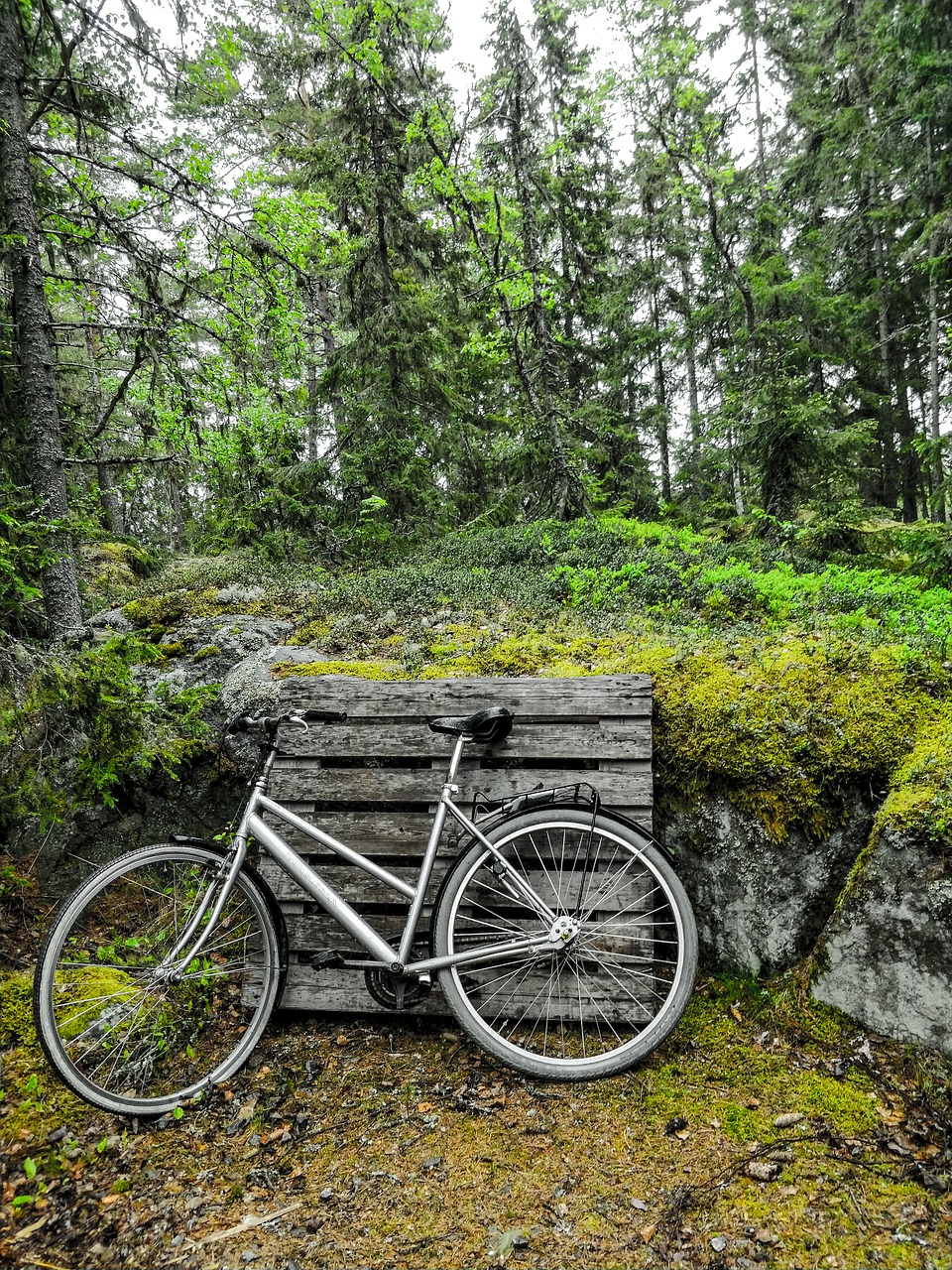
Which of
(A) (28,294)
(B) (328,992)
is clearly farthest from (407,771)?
(A) (28,294)

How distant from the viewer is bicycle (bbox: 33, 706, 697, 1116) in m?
2.79

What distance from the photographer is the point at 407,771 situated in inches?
138

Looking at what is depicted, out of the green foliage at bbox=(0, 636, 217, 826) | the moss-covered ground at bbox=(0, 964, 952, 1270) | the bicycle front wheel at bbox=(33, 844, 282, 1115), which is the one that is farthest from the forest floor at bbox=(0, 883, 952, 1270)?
the green foliage at bbox=(0, 636, 217, 826)

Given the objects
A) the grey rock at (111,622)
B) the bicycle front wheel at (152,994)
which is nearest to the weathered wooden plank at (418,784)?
the bicycle front wheel at (152,994)

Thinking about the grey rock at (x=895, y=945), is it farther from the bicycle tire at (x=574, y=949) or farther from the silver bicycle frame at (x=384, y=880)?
the silver bicycle frame at (x=384, y=880)

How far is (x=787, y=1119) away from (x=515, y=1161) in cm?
108

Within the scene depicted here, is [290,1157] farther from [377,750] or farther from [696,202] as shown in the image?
[696,202]

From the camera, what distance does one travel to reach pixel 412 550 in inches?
378

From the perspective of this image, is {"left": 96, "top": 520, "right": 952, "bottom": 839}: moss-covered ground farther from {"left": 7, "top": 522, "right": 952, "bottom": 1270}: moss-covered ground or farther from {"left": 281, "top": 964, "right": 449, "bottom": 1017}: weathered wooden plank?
{"left": 281, "top": 964, "right": 449, "bottom": 1017}: weathered wooden plank

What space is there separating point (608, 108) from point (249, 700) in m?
17.0

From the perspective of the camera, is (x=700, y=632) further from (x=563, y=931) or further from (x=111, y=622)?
(x=111, y=622)

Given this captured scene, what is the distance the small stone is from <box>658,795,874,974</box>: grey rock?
715mm

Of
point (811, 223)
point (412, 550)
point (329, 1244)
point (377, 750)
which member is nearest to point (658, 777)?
point (377, 750)

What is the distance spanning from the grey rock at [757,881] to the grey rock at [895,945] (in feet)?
0.78
